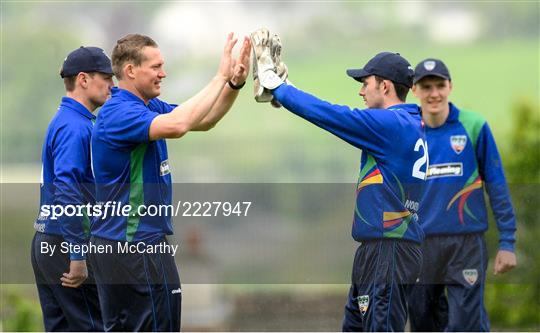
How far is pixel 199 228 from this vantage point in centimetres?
1080

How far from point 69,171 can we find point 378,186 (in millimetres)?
1885

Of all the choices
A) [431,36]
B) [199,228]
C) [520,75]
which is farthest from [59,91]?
[520,75]

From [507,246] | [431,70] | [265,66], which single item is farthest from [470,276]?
[265,66]

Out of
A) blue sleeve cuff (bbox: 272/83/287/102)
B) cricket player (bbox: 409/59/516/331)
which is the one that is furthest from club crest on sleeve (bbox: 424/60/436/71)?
blue sleeve cuff (bbox: 272/83/287/102)

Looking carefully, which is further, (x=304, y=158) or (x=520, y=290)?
(x=304, y=158)

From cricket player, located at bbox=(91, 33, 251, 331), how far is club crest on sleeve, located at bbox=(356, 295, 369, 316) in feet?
3.41

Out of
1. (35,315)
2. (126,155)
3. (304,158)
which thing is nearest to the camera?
(126,155)

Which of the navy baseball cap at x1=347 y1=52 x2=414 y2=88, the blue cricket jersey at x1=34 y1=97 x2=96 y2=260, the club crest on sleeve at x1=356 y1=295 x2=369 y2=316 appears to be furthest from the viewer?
the blue cricket jersey at x1=34 y1=97 x2=96 y2=260

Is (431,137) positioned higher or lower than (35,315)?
higher

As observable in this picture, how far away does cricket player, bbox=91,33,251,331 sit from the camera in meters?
6.24

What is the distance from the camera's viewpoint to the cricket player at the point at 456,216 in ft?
26.5

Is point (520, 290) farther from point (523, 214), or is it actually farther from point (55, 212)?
point (55, 212)

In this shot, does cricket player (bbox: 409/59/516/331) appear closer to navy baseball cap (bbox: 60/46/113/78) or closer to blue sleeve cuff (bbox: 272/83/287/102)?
blue sleeve cuff (bbox: 272/83/287/102)

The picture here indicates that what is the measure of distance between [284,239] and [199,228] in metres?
0.84
